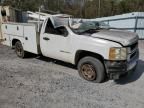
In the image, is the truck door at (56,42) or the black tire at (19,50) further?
the black tire at (19,50)

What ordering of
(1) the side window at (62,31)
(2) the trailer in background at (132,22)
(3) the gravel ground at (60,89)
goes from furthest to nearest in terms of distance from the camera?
(2) the trailer in background at (132,22)
(1) the side window at (62,31)
(3) the gravel ground at (60,89)

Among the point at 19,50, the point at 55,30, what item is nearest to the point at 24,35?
the point at 19,50

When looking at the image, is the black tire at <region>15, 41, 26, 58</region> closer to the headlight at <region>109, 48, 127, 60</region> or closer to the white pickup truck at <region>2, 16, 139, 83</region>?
the white pickup truck at <region>2, 16, 139, 83</region>

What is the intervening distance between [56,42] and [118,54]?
7.18 ft

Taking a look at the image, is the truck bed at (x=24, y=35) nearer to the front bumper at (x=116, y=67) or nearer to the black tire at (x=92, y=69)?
the black tire at (x=92, y=69)

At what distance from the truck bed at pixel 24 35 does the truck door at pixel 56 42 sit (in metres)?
0.37

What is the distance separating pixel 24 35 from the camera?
28.0ft

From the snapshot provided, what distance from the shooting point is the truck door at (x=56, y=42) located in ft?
22.8

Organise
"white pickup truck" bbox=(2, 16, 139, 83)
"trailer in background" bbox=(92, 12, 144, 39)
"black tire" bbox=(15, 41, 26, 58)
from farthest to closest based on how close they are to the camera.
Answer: "trailer in background" bbox=(92, 12, 144, 39) < "black tire" bbox=(15, 41, 26, 58) < "white pickup truck" bbox=(2, 16, 139, 83)

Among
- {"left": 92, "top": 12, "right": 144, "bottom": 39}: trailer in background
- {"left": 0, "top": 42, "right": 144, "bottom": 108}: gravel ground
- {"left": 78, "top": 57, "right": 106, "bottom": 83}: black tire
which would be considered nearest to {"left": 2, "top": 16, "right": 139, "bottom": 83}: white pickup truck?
{"left": 78, "top": 57, "right": 106, "bottom": 83}: black tire

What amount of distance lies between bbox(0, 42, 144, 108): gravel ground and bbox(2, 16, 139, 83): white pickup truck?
1.34 feet

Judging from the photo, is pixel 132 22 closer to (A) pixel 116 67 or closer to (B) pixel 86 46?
(B) pixel 86 46

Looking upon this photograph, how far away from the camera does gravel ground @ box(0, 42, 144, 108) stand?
5.17 meters

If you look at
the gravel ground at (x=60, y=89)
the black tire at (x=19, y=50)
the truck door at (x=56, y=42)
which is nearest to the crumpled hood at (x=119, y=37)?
the truck door at (x=56, y=42)
